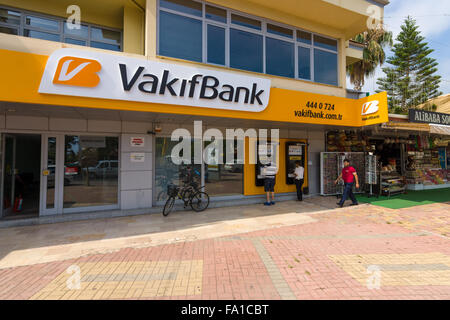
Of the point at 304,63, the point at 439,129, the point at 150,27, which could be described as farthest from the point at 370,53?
the point at 150,27

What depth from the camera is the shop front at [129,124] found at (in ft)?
16.3

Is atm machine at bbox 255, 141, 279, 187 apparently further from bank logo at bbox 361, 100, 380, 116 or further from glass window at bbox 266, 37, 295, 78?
bank logo at bbox 361, 100, 380, 116

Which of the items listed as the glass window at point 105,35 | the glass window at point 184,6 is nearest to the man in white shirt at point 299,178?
the glass window at point 184,6

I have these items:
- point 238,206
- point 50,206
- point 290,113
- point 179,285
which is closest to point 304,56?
point 290,113

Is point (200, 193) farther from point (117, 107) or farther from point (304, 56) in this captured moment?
point (304, 56)

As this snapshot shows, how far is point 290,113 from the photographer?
743cm

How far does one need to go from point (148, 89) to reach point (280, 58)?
5.50 m

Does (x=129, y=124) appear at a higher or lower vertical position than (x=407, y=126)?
lower

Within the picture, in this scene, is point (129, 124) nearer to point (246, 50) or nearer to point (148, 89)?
point (148, 89)

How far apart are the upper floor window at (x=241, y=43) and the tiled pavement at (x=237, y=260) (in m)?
5.45

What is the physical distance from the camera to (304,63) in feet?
29.4

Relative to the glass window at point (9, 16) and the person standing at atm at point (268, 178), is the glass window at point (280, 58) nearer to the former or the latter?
the person standing at atm at point (268, 178)

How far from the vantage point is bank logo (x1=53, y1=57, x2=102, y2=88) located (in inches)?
189

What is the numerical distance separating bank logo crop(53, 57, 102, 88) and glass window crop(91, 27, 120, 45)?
12.2 ft
